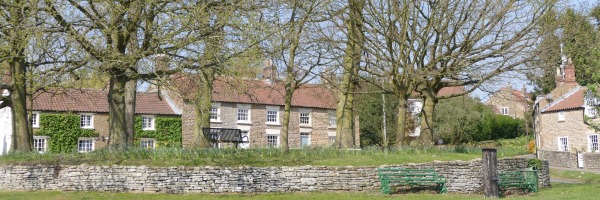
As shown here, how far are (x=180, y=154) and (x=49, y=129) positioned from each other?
81.2 feet

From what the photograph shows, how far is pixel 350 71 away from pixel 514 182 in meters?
7.66

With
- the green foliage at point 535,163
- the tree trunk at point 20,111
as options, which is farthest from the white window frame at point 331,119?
the tree trunk at point 20,111

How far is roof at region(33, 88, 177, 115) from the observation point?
141ft

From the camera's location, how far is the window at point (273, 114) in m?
50.5

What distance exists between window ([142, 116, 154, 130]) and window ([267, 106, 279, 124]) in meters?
8.96

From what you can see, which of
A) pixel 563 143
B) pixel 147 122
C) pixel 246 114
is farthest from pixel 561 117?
pixel 147 122

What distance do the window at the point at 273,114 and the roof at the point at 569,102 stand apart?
65.9 ft

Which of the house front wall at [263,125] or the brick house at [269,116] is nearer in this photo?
the house front wall at [263,125]

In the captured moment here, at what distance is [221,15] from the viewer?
1986 cm

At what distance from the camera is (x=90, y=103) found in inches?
1764

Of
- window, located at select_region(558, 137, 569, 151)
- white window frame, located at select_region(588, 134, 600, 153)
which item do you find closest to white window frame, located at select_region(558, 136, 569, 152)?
window, located at select_region(558, 137, 569, 151)

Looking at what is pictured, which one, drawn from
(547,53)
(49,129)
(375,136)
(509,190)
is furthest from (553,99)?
(49,129)

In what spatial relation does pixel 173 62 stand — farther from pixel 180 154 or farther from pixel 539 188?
pixel 539 188

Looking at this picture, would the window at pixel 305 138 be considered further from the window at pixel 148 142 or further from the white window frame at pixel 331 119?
the window at pixel 148 142
